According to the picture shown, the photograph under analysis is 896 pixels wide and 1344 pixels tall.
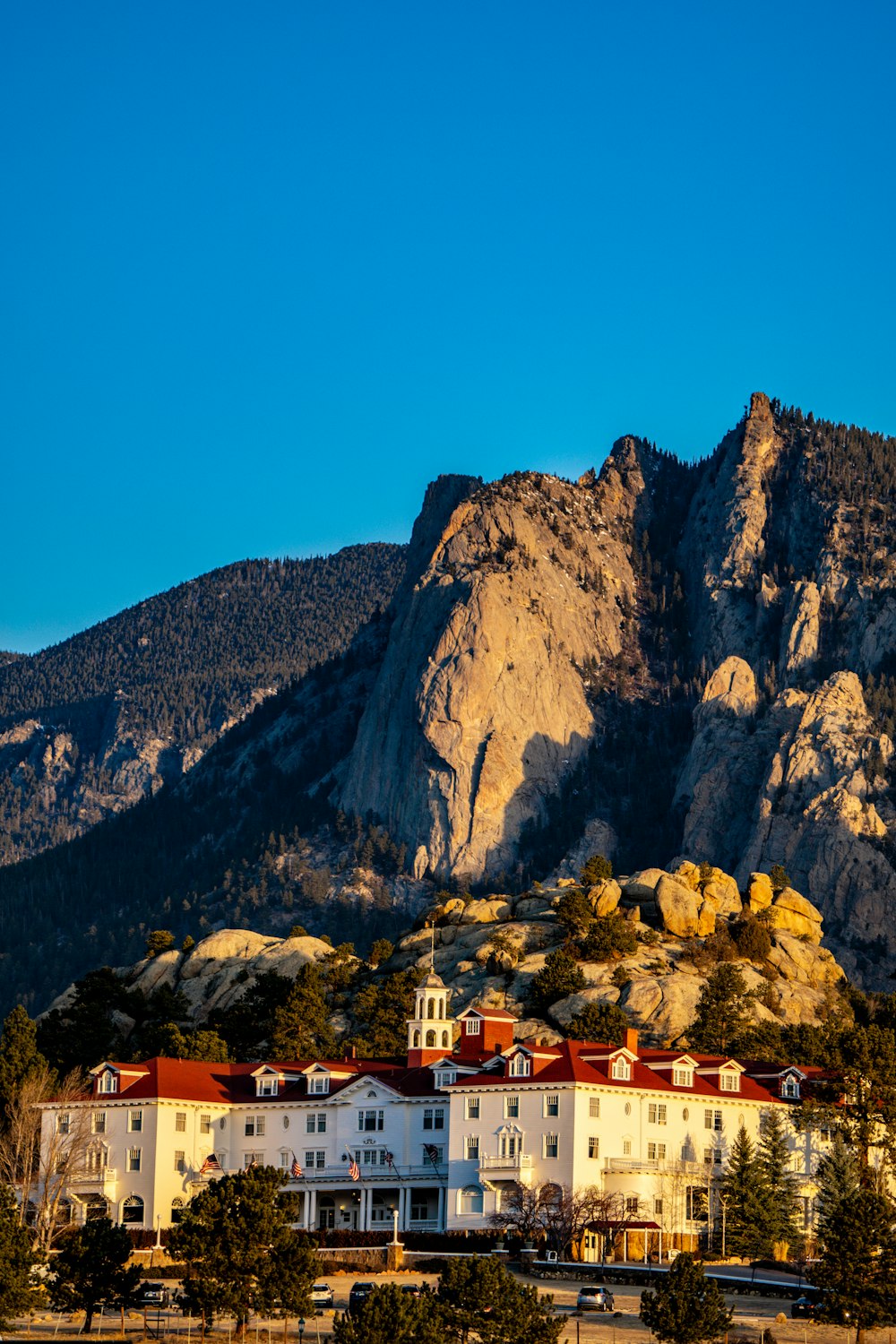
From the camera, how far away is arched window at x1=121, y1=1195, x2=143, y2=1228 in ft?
450

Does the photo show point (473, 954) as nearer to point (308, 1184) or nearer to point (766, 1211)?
point (308, 1184)

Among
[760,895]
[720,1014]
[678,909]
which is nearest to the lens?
[720,1014]

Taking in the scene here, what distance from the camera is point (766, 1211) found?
12738 centimetres

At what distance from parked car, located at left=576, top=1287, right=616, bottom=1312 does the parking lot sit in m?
0.46

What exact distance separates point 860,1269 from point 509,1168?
→ 34.1 metres

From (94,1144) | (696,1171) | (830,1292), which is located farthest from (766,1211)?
(94,1144)

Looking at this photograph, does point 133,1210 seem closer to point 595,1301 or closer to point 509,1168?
point 509,1168

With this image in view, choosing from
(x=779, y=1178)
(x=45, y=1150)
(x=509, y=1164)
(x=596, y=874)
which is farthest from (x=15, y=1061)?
(x=596, y=874)

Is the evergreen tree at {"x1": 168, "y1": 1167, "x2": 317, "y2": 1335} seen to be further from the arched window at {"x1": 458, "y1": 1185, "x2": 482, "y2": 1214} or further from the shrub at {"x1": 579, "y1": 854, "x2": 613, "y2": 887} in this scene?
the shrub at {"x1": 579, "y1": 854, "x2": 613, "y2": 887}

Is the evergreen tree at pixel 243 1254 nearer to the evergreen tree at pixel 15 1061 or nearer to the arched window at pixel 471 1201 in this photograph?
the arched window at pixel 471 1201

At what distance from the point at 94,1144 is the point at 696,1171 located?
117ft

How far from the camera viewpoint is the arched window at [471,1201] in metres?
131

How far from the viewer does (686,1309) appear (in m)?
91.4

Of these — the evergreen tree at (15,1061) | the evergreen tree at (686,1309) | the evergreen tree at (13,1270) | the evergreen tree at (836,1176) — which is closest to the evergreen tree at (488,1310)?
the evergreen tree at (686,1309)
